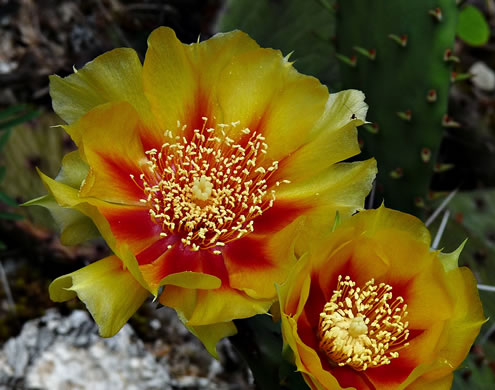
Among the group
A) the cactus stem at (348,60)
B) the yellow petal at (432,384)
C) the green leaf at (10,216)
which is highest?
the cactus stem at (348,60)

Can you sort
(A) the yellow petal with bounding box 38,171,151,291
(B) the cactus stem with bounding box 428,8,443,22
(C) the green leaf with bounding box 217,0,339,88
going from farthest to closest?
(C) the green leaf with bounding box 217,0,339,88 → (B) the cactus stem with bounding box 428,8,443,22 → (A) the yellow petal with bounding box 38,171,151,291

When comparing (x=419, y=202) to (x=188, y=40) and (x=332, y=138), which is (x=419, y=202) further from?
(x=188, y=40)

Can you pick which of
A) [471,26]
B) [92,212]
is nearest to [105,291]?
[92,212]

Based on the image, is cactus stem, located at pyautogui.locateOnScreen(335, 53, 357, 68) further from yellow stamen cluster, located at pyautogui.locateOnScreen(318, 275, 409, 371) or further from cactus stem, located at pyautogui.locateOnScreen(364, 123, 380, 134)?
yellow stamen cluster, located at pyautogui.locateOnScreen(318, 275, 409, 371)

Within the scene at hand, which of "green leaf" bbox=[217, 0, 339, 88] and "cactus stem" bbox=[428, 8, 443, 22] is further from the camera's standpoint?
"green leaf" bbox=[217, 0, 339, 88]

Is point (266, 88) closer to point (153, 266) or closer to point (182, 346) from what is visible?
point (153, 266)

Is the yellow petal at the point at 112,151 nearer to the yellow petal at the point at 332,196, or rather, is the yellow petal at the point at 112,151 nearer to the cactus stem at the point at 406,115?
the yellow petal at the point at 332,196

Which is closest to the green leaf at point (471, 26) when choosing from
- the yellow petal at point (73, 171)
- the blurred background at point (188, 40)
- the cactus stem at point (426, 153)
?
the blurred background at point (188, 40)

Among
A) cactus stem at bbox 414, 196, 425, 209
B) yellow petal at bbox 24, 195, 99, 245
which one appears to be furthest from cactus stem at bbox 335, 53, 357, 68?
yellow petal at bbox 24, 195, 99, 245
